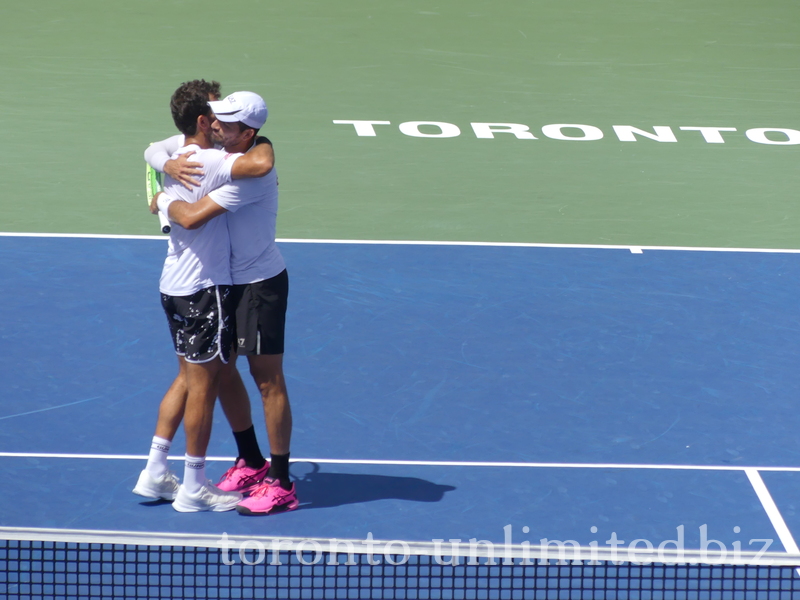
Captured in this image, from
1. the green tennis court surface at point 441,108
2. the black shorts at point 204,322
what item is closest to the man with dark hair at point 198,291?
the black shorts at point 204,322

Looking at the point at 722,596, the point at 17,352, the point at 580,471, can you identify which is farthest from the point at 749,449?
the point at 17,352

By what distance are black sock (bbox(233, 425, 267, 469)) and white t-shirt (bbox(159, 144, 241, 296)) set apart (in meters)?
0.83

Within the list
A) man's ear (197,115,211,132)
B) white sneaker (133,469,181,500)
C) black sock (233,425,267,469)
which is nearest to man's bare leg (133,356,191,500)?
white sneaker (133,469,181,500)

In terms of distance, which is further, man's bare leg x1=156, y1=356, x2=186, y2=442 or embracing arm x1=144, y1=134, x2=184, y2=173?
man's bare leg x1=156, y1=356, x2=186, y2=442

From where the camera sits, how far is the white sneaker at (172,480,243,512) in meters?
5.26

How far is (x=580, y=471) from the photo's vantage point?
587 cm

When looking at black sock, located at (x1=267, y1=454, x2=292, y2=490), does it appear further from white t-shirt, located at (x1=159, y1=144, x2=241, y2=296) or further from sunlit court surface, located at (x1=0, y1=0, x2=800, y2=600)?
white t-shirt, located at (x1=159, y1=144, x2=241, y2=296)

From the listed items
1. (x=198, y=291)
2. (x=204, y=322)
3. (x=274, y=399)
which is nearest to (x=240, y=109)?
(x=198, y=291)

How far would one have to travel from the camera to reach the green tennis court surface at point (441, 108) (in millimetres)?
10203

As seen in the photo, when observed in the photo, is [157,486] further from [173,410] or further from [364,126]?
[364,126]

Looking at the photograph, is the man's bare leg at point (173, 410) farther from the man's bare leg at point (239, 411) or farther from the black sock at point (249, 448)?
the black sock at point (249, 448)

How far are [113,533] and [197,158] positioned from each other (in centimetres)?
219

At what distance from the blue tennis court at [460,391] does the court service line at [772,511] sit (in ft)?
0.05

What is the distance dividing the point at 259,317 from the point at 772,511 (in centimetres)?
268
